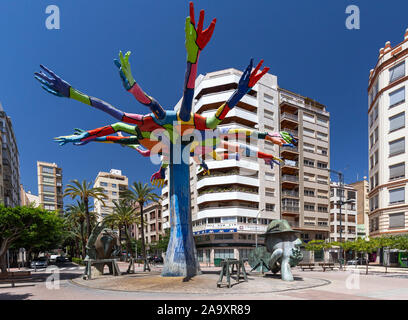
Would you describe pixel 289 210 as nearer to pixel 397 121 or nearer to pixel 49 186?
pixel 397 121

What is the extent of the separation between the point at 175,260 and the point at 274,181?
4048 centimetres

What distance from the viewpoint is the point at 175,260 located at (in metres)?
17.5

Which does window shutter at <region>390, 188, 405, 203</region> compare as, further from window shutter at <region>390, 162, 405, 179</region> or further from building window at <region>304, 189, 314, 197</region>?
building window at <region>304, 189, 314, 197</region>

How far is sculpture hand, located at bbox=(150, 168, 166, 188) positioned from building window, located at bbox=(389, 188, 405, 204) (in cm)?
3039

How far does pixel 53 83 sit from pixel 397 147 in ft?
129

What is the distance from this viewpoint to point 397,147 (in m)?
38.8

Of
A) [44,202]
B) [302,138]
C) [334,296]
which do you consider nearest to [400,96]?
[302,138]

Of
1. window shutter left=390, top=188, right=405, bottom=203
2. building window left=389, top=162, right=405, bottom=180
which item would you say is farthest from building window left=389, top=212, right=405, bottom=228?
building window left=389, top=162, right=405, bottom=180

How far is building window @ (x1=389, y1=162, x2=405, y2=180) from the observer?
37.7 metres

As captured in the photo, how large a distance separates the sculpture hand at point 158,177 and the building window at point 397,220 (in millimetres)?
30089

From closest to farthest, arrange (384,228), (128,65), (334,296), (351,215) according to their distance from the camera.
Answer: (334,296)
(128,65)
(384,228)
(351,215)

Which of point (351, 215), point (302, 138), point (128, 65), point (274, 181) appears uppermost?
point (302, 138)
